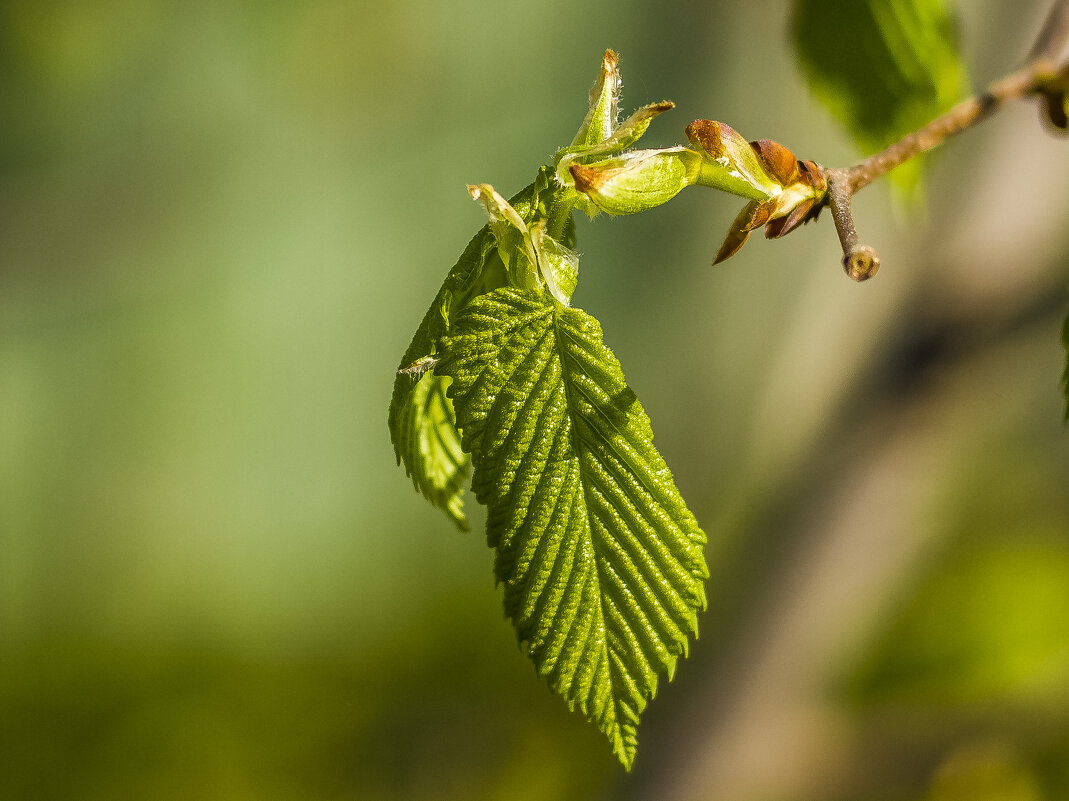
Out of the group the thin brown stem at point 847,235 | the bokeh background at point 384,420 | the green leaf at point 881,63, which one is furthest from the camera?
the bokeh background at point 384,420

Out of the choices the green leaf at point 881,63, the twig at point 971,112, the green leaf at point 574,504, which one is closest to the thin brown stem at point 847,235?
the twig at point 971,112

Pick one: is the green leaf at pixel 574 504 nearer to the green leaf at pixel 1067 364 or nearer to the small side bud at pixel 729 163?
the small side bud at pixel 729 163

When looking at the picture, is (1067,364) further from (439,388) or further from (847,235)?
(439,388)

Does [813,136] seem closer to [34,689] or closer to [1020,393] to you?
[1020,393]

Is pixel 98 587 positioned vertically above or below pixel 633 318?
above

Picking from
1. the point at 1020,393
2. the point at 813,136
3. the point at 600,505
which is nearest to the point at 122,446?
the point at 813,136

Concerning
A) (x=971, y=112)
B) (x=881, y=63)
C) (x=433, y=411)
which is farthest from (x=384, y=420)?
A: (x=971, y=112)

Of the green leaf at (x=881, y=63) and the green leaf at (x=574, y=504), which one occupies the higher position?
the green leaf at (x=881, y=63)
